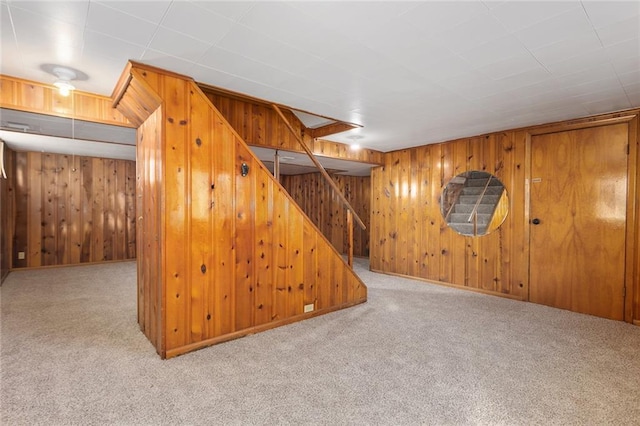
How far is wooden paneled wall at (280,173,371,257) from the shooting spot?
7438mm

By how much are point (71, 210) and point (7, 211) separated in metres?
0.89

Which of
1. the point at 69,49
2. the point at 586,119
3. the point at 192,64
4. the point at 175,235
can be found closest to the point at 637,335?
the point at 586,119

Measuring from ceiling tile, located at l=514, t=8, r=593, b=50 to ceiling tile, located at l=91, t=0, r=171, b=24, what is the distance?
6.33ft

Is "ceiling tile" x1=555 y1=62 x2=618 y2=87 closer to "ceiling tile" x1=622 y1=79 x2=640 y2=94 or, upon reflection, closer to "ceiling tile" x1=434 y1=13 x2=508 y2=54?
"ceiling tile" x1=622 y1=79 x2=640 y2=94

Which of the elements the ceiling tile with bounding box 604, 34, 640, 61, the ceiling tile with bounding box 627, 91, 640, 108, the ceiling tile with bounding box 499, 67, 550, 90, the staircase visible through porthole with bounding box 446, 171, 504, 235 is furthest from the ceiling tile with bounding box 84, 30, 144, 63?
the staircase visible through porthole with bounding box 446, 171, 504, 235

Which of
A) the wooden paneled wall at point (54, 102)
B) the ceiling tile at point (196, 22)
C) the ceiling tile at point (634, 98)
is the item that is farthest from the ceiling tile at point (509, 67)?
the wooden paneled wall at point (54, 102)

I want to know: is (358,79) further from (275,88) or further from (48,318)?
(48,318)

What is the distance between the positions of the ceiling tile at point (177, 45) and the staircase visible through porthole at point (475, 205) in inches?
181

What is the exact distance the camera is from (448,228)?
455 centimetres

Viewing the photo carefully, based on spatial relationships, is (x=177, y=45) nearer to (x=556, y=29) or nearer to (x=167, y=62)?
(x=167, y=62)

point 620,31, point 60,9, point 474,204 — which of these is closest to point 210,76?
point 60,9

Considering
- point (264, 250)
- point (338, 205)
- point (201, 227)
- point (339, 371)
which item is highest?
point (338, 205)

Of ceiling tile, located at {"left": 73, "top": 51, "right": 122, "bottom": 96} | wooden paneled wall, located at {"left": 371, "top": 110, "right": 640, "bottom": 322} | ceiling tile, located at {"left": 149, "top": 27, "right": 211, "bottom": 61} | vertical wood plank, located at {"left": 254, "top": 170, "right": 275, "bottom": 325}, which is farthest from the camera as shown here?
wooden paneled wall, located at {"left": 371, "top": 110, "right": 640, "bottom": 322}

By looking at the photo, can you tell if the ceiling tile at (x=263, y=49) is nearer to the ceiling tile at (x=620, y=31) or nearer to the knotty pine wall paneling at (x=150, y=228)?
the knotty pine wall paneling at (x=150, y=228)
